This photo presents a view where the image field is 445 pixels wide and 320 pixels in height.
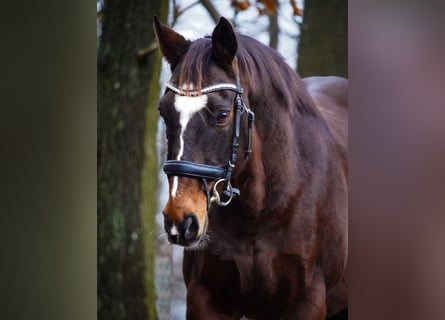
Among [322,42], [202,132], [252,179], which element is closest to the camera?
[202,132]

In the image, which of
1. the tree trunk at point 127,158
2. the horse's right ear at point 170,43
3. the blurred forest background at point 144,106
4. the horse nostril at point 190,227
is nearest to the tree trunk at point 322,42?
the blurred forest background at point 144,106

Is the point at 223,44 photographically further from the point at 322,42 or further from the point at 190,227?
the point at 190,227

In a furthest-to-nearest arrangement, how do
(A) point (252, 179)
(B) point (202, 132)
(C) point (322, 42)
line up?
(C) point (322, 42), (A) point (252, 179), (B) point (202, 132)

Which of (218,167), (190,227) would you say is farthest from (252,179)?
(190,227)

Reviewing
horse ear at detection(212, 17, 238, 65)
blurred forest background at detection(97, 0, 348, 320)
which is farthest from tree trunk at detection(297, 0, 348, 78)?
horse ear at detection(212, 17, 238, 65)

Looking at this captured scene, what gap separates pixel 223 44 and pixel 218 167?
434 millimetres

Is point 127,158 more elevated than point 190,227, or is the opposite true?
point 127,158

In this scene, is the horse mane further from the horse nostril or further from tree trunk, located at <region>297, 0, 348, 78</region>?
the horse nostril

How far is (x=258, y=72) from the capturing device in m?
2.08

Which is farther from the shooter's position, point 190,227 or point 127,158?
point 127,158

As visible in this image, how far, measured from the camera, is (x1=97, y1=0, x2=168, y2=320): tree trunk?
231 cm

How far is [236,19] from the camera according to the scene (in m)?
2.23
